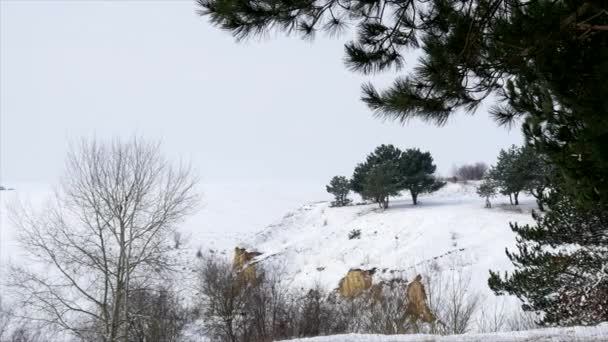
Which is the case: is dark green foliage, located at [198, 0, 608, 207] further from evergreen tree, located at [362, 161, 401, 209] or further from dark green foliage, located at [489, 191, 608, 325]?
evergreen tree, located at [362, 161, 401, 209]

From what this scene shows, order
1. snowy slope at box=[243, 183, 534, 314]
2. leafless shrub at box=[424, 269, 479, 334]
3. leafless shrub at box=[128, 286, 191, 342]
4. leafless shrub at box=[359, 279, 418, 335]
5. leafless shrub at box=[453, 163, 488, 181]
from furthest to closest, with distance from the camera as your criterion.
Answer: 1. leafless shrub at box=[453, 163, 488, 181]
2. snowy slope at box=[243, 183, 534, 314]
3. leafless shrub at box=[128, 286, 191, 342]
4. leafless shrub at box=[359, 279, 418, 335]
5. leafless shrub at box=[424, 269, 479, 334]

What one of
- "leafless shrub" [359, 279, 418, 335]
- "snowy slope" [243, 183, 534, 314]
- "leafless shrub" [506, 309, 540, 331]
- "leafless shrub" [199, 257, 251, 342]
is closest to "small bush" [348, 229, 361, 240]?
"snowy slope" [243, 183, 534, 314]

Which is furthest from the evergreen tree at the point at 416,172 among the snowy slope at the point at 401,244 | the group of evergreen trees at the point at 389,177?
the snowy slope at the point at 401,244

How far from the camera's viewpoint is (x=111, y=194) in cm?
1170

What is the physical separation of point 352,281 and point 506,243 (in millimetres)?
6754

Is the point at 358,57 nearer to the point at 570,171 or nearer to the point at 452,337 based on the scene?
the point at 570,171

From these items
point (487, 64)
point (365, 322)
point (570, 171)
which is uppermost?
point (487, 64)

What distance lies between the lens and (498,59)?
133 inches

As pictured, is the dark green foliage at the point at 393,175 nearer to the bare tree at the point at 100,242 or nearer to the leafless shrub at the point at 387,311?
the leafless shrub at the point at 387,311

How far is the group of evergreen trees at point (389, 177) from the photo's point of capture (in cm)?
2580

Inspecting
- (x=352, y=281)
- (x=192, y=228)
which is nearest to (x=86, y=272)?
(x=352, y=281)

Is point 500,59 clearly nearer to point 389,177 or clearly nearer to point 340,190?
point 389,177

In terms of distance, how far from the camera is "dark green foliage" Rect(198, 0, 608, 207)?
9.41 feet

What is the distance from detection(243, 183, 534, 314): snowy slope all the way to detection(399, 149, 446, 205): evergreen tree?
2.46m
